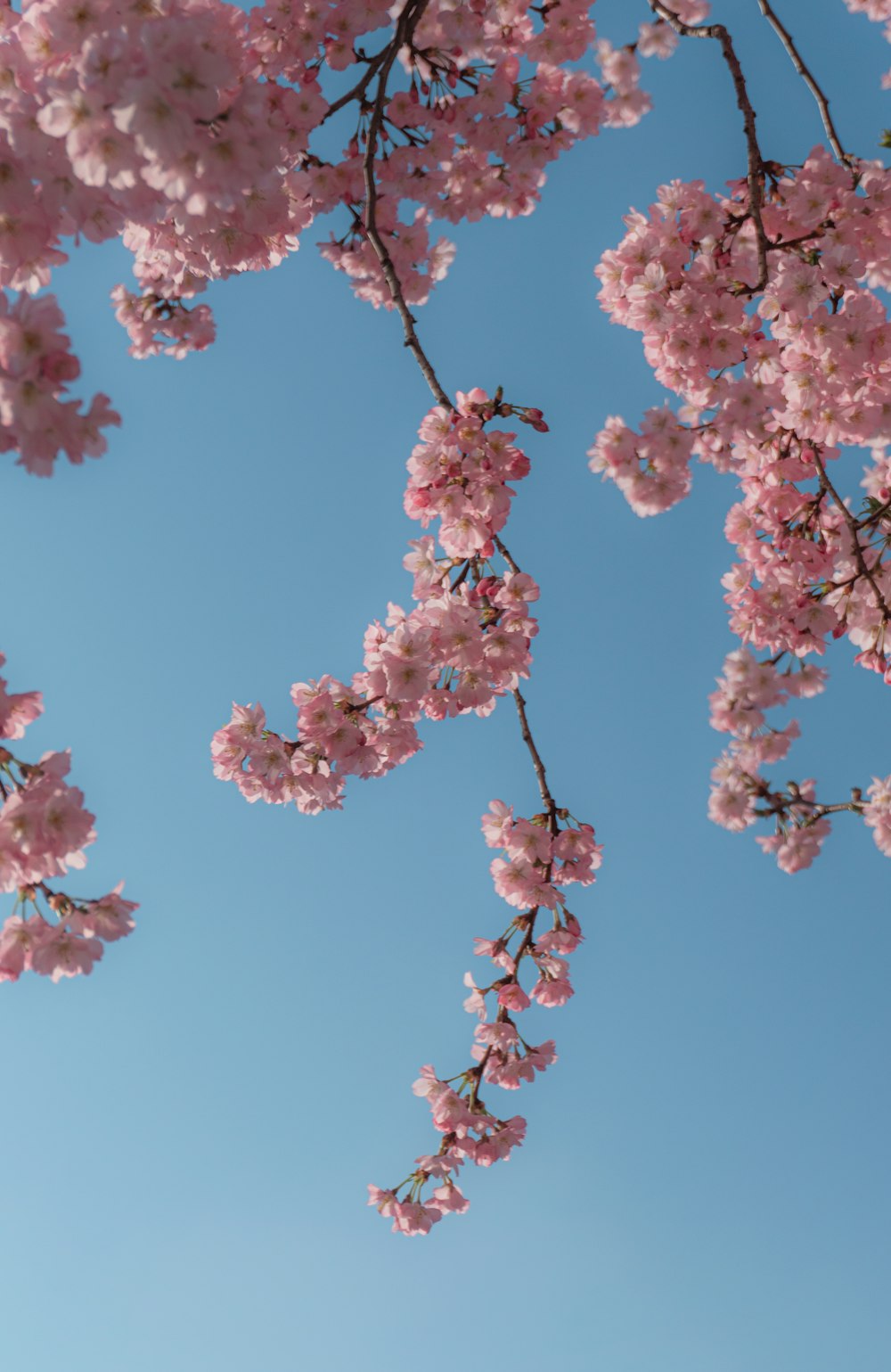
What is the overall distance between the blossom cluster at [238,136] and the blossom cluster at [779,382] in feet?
4.68

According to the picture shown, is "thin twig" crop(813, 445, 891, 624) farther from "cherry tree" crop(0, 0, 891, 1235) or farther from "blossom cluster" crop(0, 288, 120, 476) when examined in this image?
"blossom cluster" crop(0, 288, 120, 476)

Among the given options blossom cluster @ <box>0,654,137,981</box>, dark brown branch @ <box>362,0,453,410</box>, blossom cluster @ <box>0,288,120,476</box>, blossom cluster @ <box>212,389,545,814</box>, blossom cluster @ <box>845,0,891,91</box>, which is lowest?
blossom cluster @ <box>0,654,137,981</box>

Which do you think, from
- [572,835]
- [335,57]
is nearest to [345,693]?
[572,835]

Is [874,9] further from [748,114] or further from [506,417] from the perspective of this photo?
[506,417]

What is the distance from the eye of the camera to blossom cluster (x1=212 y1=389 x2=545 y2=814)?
433 cm

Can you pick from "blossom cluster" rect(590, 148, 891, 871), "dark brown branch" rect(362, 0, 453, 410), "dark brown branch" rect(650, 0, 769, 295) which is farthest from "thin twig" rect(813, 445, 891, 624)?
"dark brown branch" rect(362, 0, 453, 410)

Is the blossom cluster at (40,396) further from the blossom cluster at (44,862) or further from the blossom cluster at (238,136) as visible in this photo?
the blossom cluster at (44,862)

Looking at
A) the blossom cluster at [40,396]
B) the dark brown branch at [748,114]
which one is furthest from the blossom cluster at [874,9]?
the blossom cluster at [40,396]

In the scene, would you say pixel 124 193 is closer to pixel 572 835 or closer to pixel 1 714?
pixel 1 714

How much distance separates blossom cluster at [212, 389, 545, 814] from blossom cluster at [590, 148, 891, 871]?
1.15 m

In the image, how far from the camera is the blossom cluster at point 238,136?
105 inches

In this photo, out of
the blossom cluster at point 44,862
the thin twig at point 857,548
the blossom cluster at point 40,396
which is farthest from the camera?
the thin twig at point 857,548

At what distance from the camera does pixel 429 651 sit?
440 centimetres

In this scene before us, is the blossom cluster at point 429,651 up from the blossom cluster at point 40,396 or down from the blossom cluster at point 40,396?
up
